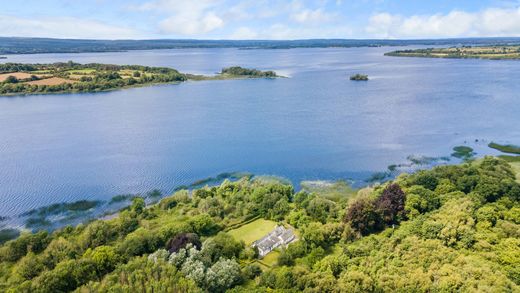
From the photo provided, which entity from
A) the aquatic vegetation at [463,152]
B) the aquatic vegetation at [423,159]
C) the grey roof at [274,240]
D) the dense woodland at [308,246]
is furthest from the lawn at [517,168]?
the grey roof at [274,240]

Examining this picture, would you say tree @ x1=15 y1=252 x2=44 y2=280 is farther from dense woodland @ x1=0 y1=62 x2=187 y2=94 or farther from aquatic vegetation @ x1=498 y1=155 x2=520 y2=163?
dense woodland @ x1=0 y1=62 x2=187 y2=94

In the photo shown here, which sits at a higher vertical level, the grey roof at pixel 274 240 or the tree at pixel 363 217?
the tree at pixel 363 217

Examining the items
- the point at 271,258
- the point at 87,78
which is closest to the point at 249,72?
the point at 87,78

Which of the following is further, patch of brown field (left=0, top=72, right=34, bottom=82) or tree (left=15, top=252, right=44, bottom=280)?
patch of brown field (left=0, top=72, right=34, bottom=82)

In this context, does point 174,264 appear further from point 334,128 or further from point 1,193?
point 334,128

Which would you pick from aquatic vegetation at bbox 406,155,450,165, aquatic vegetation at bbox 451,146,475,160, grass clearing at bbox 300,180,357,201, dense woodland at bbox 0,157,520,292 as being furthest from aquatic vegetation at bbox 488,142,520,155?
grass clearing at bbox 300,180,357,201

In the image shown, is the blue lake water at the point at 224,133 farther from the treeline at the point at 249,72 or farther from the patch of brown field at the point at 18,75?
the treeline at the point at 249,72
